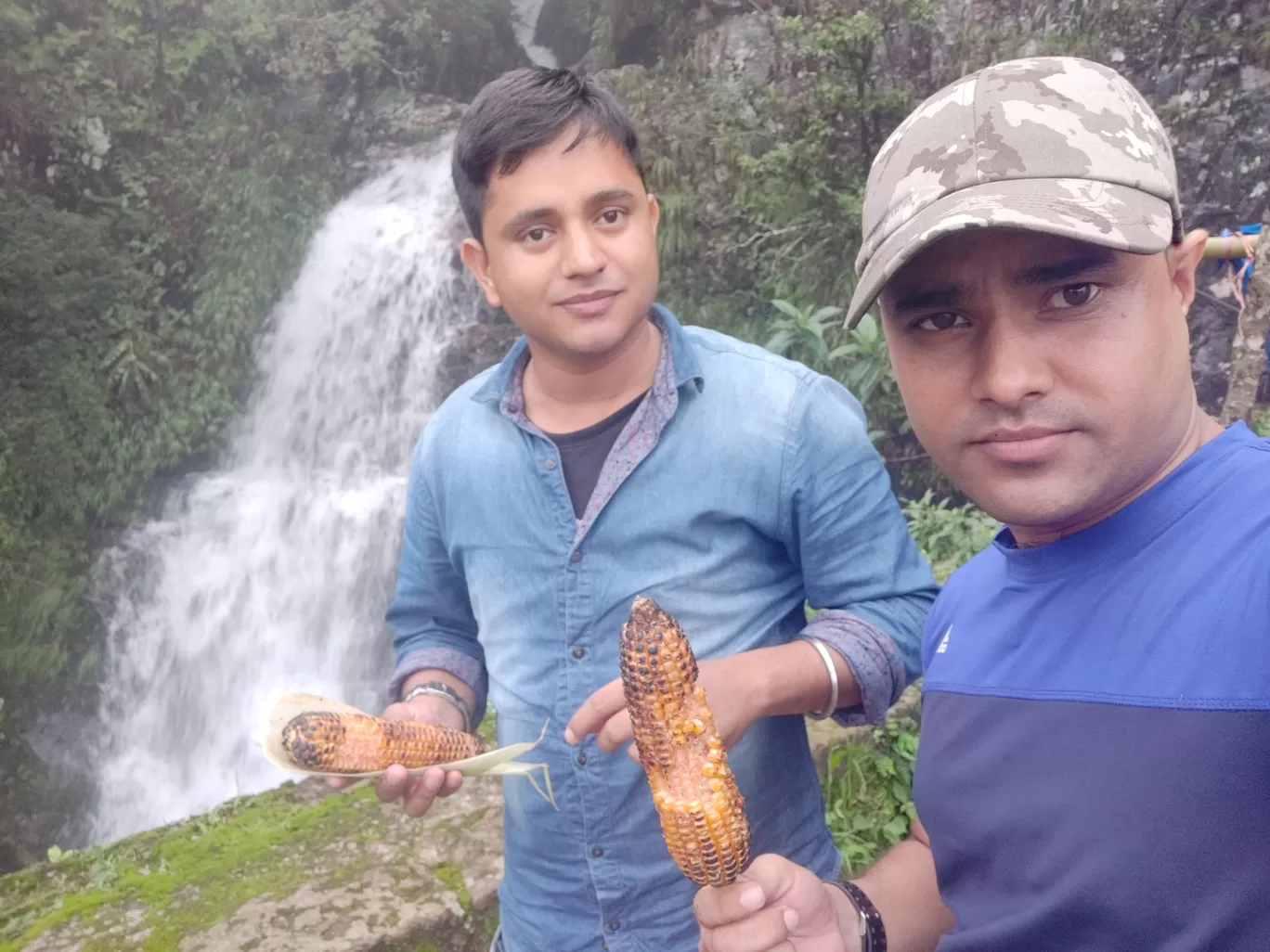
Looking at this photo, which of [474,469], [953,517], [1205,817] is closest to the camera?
[1205,817]

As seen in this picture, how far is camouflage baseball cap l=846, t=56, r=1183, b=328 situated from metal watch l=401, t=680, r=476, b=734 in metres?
1.30

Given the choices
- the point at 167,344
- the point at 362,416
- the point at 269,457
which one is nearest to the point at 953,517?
the point at 362,416

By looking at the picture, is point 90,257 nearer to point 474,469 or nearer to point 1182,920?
point 474,469

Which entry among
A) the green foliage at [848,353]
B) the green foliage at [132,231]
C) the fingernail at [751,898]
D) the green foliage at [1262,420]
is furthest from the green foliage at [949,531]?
the green foliage at [132,231]

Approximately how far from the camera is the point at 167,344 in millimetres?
9609

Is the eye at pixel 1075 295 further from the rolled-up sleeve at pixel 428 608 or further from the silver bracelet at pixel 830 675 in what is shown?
the rolled-up sleeve at pixel 428 608

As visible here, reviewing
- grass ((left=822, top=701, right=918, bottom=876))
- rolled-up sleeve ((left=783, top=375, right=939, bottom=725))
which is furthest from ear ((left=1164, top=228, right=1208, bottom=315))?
grass ((left=822, top=701, right=918, bottom=876))

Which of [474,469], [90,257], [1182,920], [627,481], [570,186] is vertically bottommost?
[1182,920]

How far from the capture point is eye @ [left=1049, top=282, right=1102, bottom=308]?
37.4 inches

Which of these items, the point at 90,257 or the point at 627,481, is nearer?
the point at 627,481

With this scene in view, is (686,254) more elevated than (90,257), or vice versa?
(90,257)

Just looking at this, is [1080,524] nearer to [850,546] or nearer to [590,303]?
[850,546]

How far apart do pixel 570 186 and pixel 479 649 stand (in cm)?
108

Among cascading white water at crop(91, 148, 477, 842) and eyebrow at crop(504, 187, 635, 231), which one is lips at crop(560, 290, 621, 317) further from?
cascading white water at crop(91, 148, 477, 842)
